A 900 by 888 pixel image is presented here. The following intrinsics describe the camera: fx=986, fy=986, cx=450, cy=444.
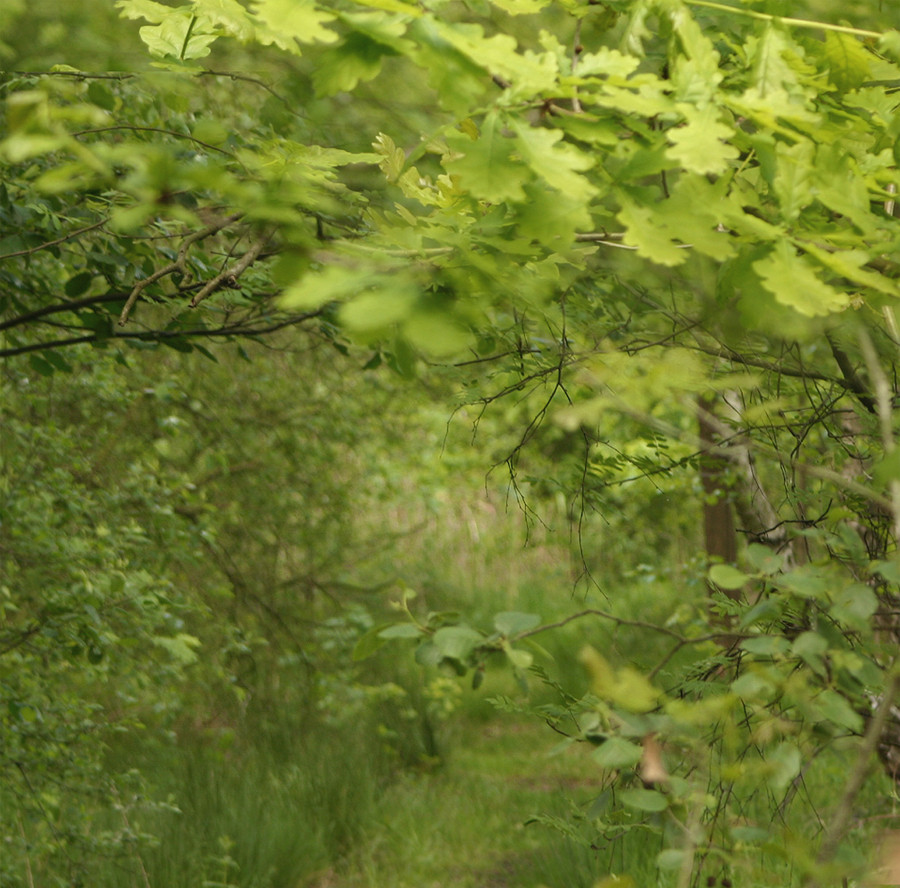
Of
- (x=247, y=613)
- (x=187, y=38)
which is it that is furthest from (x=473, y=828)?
(x=187, y=38)

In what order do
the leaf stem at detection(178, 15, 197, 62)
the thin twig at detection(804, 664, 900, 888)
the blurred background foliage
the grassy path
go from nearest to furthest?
the thin twig at detection(804, 664, 900, 888)
the leaf stem at detection(178, 15, 197, 62)
the blurred background foliage
the grassy path

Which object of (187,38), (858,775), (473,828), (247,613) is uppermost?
(187,38)

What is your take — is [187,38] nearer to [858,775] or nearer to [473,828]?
[858,775]

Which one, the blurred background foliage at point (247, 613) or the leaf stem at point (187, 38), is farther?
the blurred background foliage at point (247, 613)

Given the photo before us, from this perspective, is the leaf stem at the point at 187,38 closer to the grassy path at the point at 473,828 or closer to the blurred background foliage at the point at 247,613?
the blurred background foliage at the point at 247,613

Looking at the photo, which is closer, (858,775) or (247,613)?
(858,775)

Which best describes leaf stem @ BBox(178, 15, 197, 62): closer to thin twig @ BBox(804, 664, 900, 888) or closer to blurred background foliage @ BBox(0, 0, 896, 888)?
blurred background foliage @ BBox(0, 0, 896, 888)

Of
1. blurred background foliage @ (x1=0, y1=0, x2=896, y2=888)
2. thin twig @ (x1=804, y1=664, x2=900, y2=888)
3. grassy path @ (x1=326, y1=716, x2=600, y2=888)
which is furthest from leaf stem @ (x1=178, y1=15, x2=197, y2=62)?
grassy path @ (x1=326, y1=716, x2=600, y2=888)

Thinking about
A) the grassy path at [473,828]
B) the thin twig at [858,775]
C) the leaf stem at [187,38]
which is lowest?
the grassy path at [473,828]

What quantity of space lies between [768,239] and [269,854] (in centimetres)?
417

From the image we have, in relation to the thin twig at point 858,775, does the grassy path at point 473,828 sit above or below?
below

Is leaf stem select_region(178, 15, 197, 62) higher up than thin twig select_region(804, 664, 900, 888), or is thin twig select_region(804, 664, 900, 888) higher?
leaf stem select_region(178, 15, 197, 62)

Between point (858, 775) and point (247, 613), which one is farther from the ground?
point (858, 775)

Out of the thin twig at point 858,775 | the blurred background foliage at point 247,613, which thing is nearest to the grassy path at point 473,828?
the blurred background foliage at point 247,613
